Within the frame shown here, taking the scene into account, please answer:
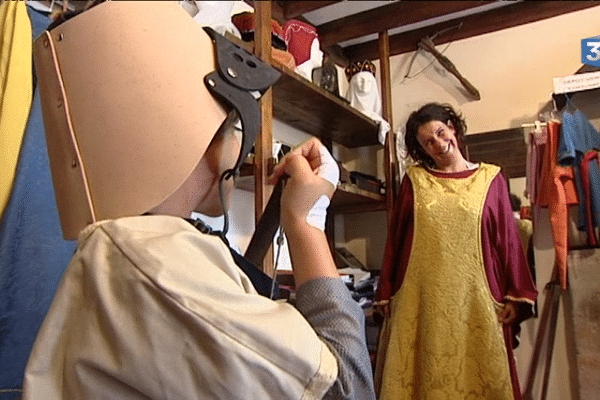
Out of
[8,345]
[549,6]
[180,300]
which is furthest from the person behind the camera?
[549,6]

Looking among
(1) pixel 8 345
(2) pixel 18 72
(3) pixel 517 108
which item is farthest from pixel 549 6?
(1) pixel 8 345

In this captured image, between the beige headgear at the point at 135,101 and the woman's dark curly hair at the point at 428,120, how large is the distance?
Answer: 109cm

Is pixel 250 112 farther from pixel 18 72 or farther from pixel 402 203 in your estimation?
pixel 402 203

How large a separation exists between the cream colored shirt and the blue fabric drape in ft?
0.73

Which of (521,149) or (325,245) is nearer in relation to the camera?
(325,245)

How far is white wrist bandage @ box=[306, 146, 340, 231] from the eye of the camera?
35 cm

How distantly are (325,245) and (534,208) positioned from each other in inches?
44.7

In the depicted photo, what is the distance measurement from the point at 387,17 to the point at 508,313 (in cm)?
94

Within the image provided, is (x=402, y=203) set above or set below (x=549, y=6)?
below

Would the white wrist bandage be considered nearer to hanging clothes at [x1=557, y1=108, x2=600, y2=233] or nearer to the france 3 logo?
the france 3 logo

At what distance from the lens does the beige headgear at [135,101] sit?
0.29 metres

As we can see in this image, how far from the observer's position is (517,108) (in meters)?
1.28

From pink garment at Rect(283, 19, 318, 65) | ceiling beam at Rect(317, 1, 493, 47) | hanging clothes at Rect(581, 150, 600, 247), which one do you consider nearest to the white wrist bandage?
ceiling beam at Rect(317, 1, 493, 47)

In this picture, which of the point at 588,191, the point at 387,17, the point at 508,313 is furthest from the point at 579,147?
the point at 387,17
